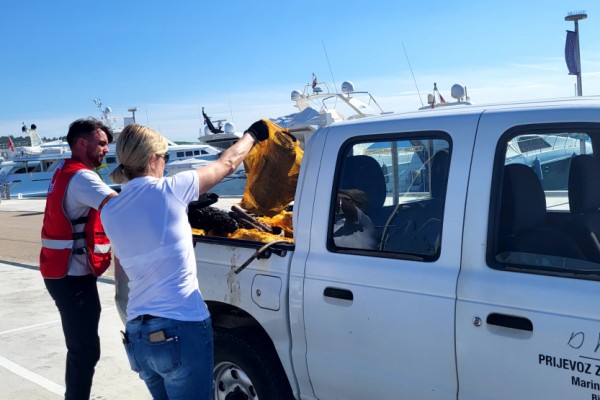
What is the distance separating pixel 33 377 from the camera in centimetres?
536

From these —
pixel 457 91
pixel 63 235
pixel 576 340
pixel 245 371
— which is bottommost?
pixel 245 371

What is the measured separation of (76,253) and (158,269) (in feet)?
4.12

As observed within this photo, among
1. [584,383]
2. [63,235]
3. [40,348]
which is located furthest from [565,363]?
[40,348]

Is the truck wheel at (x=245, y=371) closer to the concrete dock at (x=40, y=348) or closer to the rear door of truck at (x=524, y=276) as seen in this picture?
the rear door of truck at (x=524, y=276)

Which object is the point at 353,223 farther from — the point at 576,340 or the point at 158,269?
the point at 576,340

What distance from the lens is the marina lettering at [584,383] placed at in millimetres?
2180

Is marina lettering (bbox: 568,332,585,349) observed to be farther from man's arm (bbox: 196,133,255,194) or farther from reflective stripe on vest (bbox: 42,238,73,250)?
reflective stripe on vest (bbox: 42,238,73,250)

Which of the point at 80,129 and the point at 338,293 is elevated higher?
the point at 80,129

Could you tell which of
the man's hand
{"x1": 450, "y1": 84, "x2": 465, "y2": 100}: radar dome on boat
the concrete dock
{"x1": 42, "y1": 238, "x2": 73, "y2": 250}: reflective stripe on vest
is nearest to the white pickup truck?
the man's hand

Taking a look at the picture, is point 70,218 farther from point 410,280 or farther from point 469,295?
point 469,295

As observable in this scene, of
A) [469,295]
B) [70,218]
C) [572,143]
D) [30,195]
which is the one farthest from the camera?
[30,195]

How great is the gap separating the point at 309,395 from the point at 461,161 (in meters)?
1.43

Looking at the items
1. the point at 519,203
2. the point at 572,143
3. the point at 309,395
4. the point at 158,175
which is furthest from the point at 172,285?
the point at 572,143

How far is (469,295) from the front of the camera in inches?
99.0
